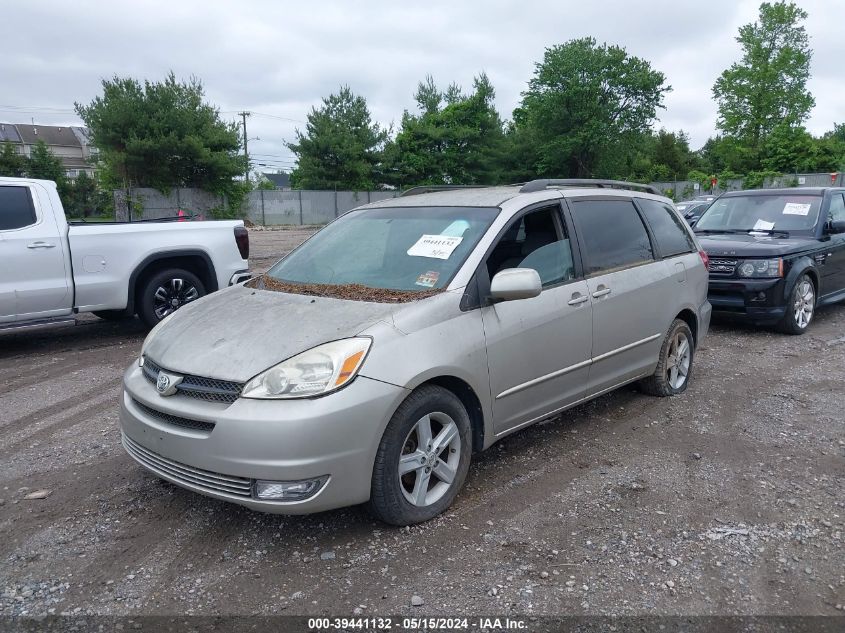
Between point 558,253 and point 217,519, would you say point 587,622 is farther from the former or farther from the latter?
point 558,253

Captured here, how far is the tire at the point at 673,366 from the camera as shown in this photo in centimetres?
529

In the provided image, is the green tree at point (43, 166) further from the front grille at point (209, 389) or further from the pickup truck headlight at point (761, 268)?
the front grille at point (209, 389)

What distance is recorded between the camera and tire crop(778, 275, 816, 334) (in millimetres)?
7759

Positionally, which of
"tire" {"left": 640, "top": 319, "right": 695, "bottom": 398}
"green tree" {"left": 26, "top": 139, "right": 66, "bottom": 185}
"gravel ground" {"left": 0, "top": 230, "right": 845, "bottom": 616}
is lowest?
"gravel ground" {"left": 0, "top": 230, "right": 845, "bottom": 616}

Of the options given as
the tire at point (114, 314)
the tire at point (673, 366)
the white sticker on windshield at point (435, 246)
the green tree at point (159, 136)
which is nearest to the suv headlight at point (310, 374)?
the white sticker on windshield at point (435, 246)

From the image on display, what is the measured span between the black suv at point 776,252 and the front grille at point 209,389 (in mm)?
6720

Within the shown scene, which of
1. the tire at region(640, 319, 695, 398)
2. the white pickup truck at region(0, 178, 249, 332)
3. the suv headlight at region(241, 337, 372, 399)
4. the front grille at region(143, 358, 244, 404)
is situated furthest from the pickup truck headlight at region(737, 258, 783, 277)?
the front grille at region(143, 358, 244, 404)

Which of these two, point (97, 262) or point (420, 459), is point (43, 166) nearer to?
point (97, 262)

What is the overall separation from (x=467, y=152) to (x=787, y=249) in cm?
4053

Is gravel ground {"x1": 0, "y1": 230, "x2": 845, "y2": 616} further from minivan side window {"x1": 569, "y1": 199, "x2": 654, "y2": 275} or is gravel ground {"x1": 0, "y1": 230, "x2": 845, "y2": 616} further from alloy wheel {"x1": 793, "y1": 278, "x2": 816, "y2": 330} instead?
alloy wheel {"x1": 793, "y1": 278, "x2": 816, "y2": 330}

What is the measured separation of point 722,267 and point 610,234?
13.0ft

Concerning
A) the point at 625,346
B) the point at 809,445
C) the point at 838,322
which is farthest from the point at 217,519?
the point at 838,322

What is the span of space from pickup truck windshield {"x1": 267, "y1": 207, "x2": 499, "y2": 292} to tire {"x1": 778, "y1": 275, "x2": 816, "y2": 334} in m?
5.48

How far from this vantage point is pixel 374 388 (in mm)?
2982
